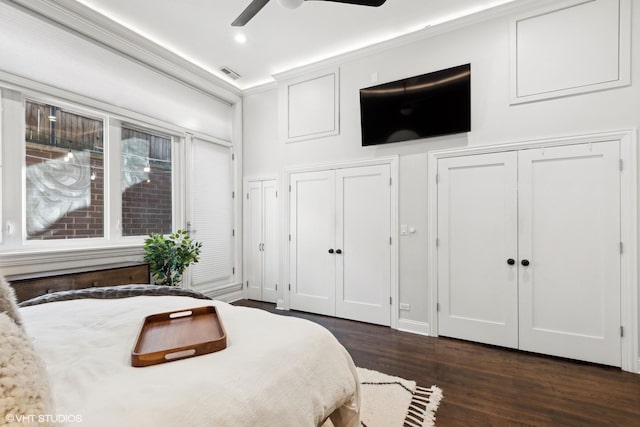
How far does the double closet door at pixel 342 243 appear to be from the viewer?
3.64 meters

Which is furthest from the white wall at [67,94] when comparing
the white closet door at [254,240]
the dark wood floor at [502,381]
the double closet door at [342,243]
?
the dark wood floor at [502,381]

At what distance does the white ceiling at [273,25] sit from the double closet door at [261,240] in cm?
181

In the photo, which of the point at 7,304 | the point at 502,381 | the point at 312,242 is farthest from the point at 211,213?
the point at 502,381

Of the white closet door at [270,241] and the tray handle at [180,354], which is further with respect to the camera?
the white closet door at [270,241]

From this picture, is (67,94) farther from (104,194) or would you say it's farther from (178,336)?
(178,336)

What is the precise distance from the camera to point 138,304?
1.60 meters

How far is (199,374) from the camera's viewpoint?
0.90m

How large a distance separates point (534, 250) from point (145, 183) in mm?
4359

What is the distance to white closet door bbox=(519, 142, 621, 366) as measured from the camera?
2.60m

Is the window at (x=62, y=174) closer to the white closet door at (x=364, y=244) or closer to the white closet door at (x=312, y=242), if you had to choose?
the white closet door at (x=312, y=242)

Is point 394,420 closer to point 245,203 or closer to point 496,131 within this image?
point 496,131

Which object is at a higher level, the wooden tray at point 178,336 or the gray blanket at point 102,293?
the wooden tray at point 178,336

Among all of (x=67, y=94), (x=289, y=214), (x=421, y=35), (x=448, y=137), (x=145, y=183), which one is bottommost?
(x=289, y=214)

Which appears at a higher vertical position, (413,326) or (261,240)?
(261,240)
